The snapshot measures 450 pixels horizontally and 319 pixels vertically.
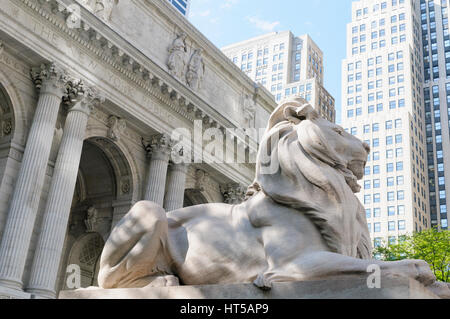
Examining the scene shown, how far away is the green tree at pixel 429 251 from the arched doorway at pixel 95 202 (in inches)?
752

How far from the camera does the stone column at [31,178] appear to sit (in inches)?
733

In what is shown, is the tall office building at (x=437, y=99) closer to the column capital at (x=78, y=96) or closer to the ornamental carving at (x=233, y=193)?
the ornamental carving at (x=233, y=193)

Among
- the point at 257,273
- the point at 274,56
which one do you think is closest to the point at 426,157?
the point at 274,56

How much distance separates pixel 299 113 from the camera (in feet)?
15.9

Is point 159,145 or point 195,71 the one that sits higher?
point 195,71

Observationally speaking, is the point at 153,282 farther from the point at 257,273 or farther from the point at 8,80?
the point at 8,80

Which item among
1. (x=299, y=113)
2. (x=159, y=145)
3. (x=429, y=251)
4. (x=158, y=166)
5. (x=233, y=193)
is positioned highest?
(x=159, y=145)

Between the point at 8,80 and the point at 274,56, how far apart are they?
9778cm

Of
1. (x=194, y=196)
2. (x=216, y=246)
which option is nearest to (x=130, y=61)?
(x=194, y=196)

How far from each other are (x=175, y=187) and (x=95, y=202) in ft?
14.9

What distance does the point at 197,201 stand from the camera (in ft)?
109

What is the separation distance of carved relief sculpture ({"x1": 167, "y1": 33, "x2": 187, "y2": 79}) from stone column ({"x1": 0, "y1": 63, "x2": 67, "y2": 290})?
8126mm

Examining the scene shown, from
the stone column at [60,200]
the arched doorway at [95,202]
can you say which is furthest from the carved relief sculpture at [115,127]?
the stone column at [60,200]

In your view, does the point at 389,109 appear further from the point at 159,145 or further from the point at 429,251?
the point at 159,145
